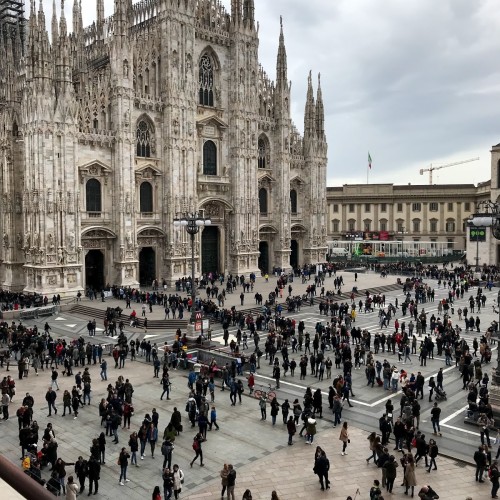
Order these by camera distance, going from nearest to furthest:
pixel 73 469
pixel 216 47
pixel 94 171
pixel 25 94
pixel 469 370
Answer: pixel 73 469 < pixel 469 370 < pixel 25 94 < pixel 94 171 < pixel 216 47

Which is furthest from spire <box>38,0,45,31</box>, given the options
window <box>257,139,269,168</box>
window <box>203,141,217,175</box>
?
window <box>257,139,269,168</box>

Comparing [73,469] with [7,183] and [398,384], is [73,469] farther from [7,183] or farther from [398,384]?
[7,183]

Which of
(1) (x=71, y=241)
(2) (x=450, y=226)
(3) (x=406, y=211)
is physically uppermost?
(3) (x=406, y=211)

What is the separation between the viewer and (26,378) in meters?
23.4

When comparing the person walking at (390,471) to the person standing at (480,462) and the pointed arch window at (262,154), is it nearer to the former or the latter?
the person standing at (480,462)

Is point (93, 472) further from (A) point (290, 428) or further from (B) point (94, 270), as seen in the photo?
(B) point (94, 270)

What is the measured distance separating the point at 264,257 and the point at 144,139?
20.2m

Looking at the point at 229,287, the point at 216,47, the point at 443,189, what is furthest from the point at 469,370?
the point at 443,189

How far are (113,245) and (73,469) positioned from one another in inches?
1297

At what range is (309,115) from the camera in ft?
209

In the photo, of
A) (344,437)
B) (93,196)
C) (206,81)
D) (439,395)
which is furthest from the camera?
(206,81)

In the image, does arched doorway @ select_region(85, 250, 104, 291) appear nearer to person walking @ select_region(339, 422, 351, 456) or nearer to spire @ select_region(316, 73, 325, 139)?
spire @ select_region(316, 73, 325, 139)

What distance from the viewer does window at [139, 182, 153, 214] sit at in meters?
48.9

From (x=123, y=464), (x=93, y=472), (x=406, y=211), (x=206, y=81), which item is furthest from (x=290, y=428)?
(x=406, y=211)
